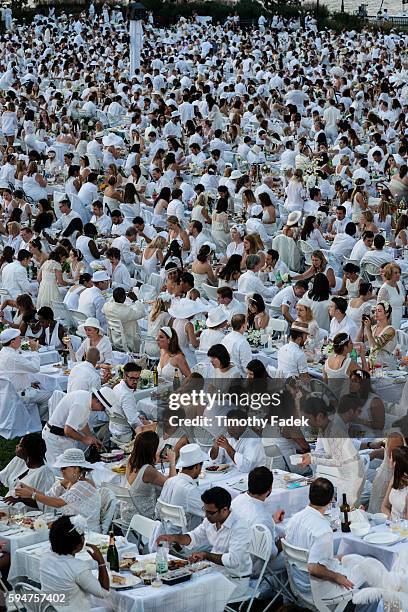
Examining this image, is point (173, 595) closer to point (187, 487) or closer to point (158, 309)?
point (187, 487)

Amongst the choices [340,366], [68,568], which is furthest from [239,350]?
[68,568]

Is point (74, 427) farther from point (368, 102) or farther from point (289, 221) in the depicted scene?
point (368, 102)

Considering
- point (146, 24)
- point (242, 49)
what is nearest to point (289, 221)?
point (242, 49)

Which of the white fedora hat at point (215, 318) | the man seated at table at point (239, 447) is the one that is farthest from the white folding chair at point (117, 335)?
the man seated at table at point (239, 447)

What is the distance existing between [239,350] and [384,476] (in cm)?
312

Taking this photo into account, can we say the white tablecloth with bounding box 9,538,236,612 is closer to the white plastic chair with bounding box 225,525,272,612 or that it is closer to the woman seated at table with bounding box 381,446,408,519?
the white plastic chair with bounding box 225,525,272,612

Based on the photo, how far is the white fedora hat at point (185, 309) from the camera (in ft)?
46.9

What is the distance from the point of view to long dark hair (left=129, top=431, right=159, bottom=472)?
10266 millimetres

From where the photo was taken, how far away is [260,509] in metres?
9.49

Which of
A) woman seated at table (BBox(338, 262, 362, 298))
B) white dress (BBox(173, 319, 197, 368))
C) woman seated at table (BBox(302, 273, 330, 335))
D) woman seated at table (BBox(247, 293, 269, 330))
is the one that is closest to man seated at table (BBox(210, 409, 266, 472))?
white dress (BBox(173, 319, 197, 368))

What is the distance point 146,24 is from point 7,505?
39536 millimetres

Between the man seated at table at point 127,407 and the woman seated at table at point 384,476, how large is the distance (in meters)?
2.39

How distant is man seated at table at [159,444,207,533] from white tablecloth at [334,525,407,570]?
3.47ft

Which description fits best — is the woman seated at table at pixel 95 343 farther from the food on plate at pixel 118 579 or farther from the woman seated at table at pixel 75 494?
the food on plate at pixel 118 579
